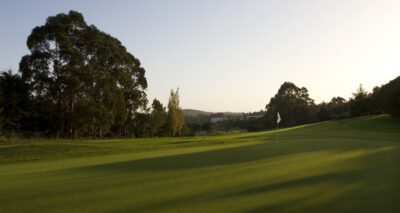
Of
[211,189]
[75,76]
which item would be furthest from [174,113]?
[211,189]

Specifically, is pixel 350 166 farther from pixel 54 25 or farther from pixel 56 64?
pixel 54 25

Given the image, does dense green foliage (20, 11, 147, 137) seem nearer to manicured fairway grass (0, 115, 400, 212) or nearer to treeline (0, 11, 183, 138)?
treeline (0, 11, 183, 138)

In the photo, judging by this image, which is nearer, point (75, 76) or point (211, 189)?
point (211, 189)

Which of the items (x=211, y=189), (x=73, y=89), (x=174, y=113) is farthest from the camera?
(x=174, y=113)

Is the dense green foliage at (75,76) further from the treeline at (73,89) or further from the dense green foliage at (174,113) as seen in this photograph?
the dense green foliage at (174,113)

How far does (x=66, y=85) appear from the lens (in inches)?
1214

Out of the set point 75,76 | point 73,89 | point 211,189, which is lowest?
point 211,189

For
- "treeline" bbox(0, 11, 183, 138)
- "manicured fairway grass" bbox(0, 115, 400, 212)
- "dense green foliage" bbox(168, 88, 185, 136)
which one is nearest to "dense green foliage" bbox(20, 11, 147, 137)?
"treeline" bbox(0, 11, 183, 138)

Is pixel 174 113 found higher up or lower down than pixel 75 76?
lower down

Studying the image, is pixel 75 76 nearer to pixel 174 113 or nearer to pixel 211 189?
pixel 174 113

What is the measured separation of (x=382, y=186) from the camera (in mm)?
5586

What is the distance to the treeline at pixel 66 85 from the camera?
30.3 meters

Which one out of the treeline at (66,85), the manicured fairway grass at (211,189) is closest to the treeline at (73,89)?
the treeline at (66,85)

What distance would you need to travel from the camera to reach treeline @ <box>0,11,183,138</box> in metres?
30.3
